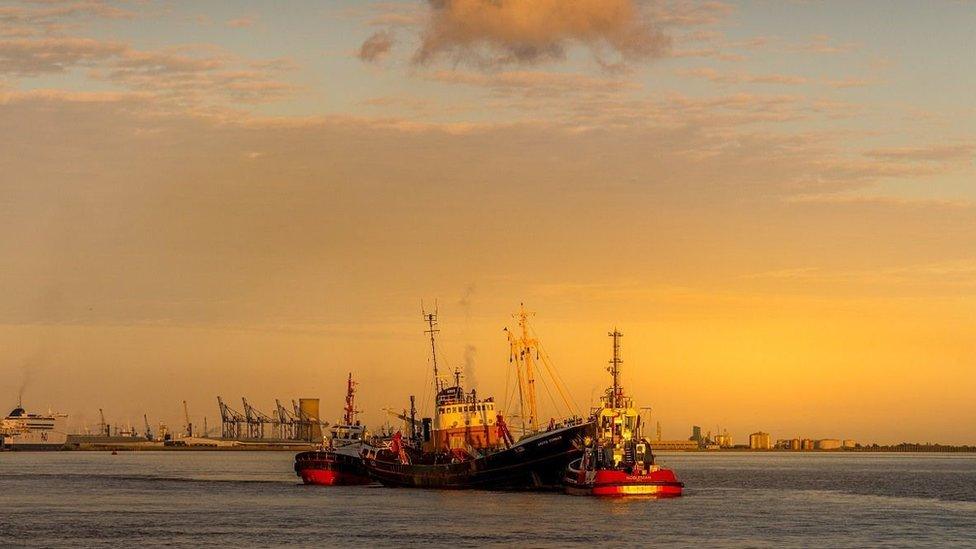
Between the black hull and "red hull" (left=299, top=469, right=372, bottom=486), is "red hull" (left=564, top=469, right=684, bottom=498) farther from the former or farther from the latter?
"red hull" (left=299, top=469, right=372, bottom=486)

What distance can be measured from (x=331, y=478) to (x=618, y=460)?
6034cm

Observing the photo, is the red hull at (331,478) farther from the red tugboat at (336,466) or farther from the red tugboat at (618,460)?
the red tugboat at (618,460)

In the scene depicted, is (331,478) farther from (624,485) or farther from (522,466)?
(624,485)

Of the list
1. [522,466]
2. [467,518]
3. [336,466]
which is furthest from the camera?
[336,466]

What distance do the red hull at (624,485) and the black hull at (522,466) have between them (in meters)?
4.92

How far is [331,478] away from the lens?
586ft

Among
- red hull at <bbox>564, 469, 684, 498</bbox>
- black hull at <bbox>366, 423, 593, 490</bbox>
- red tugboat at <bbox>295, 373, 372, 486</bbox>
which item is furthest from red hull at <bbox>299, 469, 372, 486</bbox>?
red hull at <bbox>564, 469, 684, 498</bbox>

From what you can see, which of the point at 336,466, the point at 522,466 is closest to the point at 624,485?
the point at 522,466

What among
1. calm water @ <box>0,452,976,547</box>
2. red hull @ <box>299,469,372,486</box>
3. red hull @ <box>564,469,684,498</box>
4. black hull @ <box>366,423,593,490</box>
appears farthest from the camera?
Result: red hull @ <box>299,469,372,486</box>

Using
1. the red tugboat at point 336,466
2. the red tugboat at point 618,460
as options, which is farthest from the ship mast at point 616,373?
the red tugboat at point 336,466

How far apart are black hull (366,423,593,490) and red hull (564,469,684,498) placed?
16.1ft

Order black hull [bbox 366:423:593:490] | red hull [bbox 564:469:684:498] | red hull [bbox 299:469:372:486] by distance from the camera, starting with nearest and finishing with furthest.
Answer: red hull [bbox 564:469:684:498], black hull [bbox 366:423:593:490], red hull [bbox 299:469:372:486]

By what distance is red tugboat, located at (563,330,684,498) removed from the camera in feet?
413

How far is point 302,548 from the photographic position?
86.8 metres
